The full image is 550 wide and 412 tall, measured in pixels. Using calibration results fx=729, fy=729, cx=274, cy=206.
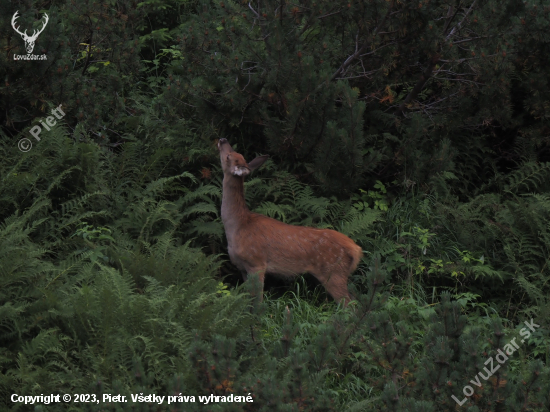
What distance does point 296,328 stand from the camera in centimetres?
472

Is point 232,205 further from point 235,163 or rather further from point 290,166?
point 290,166

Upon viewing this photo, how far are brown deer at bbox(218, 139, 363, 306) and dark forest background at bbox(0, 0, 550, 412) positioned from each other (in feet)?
0.77

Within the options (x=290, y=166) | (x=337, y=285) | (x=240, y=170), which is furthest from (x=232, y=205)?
(x=290, y=166)

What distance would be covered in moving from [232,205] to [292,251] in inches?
29.2

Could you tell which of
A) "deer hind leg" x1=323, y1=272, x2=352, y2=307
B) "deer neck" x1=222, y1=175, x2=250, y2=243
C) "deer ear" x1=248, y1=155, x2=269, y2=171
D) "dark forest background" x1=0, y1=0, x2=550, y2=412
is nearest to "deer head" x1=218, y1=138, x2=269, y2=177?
"deer ear" x1=248, y1=155, x2=269, y2=171

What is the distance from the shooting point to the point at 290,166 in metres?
8.27

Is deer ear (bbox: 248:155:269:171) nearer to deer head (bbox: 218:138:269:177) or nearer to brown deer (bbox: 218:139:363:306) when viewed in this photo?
deer head (bbox: 218:138:269:177)

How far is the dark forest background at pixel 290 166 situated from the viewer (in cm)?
569

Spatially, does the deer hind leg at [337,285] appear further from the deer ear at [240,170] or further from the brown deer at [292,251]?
the deer ear at [240,170]

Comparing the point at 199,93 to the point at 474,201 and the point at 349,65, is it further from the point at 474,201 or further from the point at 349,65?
the point at 474,201

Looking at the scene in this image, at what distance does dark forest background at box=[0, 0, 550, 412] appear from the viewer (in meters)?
5.69

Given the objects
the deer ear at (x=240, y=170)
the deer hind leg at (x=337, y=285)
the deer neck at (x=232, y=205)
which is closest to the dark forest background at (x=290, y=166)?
the deer hind leg at (x=337, y=285)

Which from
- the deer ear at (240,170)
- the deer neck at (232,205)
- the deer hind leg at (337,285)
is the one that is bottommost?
the deer hind leg at (337,285)

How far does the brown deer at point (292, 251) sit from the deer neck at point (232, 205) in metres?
0.01
